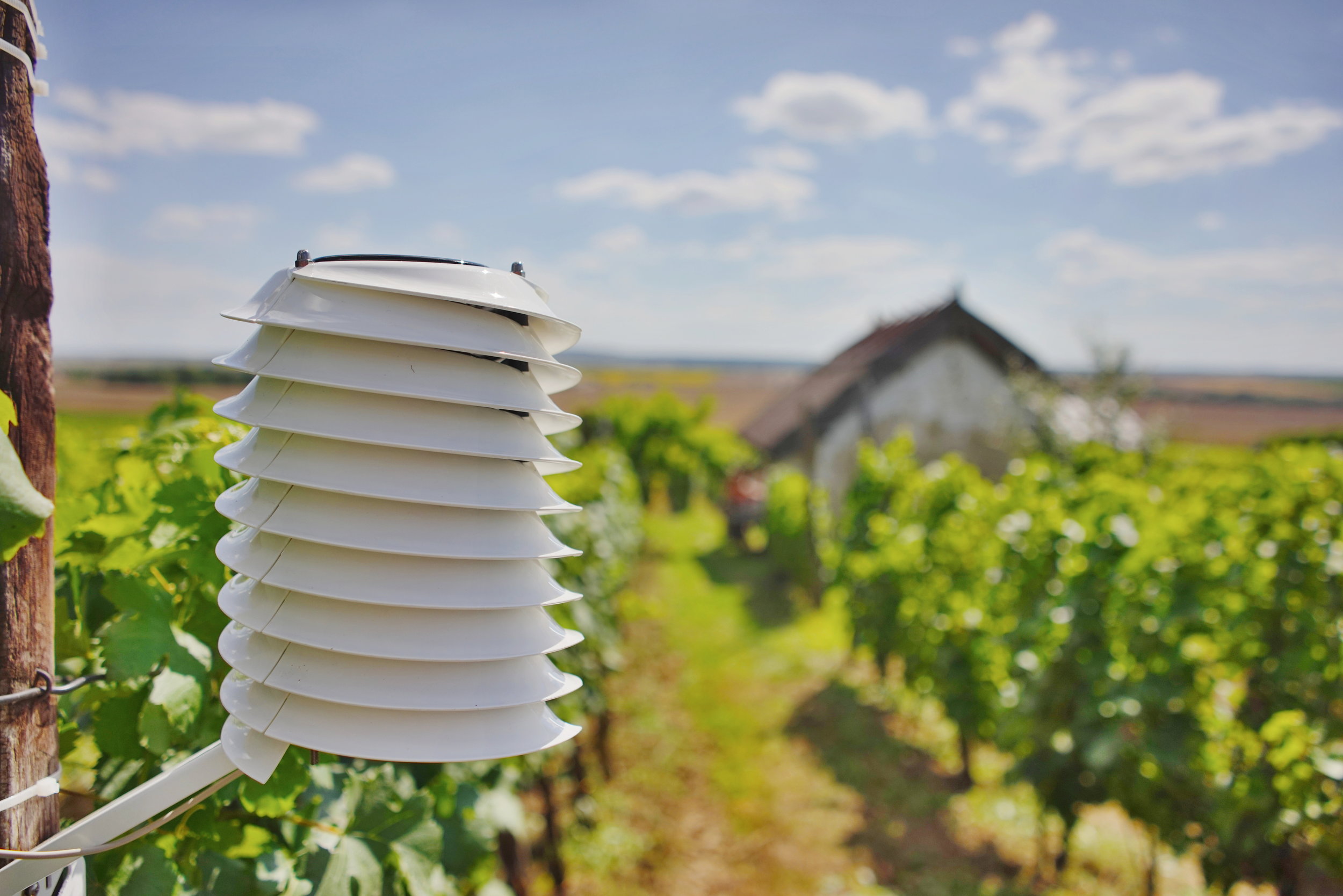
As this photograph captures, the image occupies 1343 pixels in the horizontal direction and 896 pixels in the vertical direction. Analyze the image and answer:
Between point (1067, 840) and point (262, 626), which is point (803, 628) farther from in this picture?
point (262, 626)

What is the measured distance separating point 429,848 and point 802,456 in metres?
13.4

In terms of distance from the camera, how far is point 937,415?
46.6ft

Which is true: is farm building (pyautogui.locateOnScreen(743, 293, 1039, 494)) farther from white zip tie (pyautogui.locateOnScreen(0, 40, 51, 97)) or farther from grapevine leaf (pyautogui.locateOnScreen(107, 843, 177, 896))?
white zip tie (pyautogui.locateOnScreen(0, 40, 51, 97))

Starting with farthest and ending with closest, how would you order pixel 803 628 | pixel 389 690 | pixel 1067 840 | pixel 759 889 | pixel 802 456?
pixel 802 456 < pixel 803 628 < pixel 759 889 < pixel 1067 840 < pixel 389 690

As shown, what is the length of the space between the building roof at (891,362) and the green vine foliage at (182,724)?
11278 millimetres

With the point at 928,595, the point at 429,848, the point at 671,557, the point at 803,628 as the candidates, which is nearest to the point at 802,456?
the point at 671,557

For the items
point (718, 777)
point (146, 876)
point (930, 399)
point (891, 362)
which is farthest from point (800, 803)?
point (930, 399)

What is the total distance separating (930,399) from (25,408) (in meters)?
14.4

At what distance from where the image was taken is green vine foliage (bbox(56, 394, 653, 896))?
1312 millimetres

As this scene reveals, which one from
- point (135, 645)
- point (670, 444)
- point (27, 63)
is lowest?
point (670, 444)

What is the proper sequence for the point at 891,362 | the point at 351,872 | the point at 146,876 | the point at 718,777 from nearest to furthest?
the point at 146,876 → the point at 351,872 → the point at 718,777 → the point at 891,362

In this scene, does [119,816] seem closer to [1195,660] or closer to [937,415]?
[1195,660]

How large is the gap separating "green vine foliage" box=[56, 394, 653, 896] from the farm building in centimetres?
1205

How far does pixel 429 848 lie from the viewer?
1646mm
